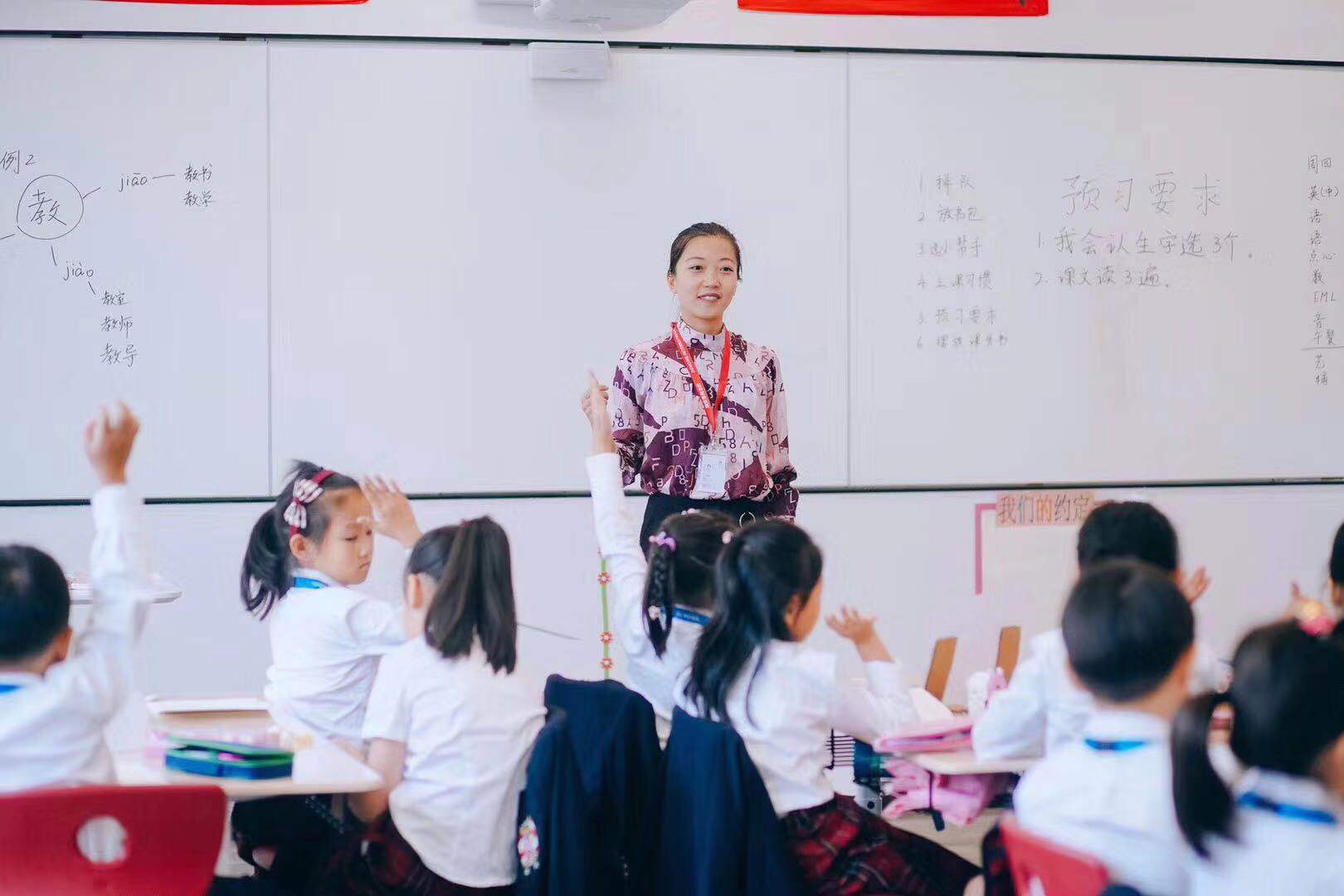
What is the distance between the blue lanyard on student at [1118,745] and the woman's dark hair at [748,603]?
2.15 ft

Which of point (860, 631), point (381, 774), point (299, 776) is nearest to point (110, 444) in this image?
point (299, 776)

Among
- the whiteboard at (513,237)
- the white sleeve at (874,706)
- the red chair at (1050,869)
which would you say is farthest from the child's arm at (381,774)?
the whiteboard at (513,237)

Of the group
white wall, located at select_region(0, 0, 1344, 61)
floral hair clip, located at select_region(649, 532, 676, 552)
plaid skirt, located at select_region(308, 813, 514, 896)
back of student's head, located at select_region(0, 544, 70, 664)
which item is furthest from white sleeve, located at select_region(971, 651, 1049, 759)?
white wall, located at select_region(0, 0, 1344, 61)

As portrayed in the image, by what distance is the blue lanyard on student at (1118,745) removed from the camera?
192 cm

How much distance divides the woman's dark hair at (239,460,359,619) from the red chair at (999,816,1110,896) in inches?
70.0

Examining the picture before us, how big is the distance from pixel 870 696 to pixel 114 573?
4.17 feet

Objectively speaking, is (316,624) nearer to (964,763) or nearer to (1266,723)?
(964,763)

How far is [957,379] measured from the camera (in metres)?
4.81

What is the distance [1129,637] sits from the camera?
1965mm

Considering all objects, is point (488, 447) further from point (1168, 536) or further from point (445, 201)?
point (1168, 536)

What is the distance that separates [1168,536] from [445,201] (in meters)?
2.68

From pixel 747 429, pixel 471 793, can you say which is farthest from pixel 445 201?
pixel 471 793

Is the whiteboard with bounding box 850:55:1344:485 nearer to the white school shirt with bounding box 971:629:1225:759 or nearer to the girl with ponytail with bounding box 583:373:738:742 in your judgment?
the girl with ponytail with bounding box 583:373:738:742

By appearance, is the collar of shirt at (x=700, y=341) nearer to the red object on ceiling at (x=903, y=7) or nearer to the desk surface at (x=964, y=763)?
the red object on ceiling at (x=903, y=7)
